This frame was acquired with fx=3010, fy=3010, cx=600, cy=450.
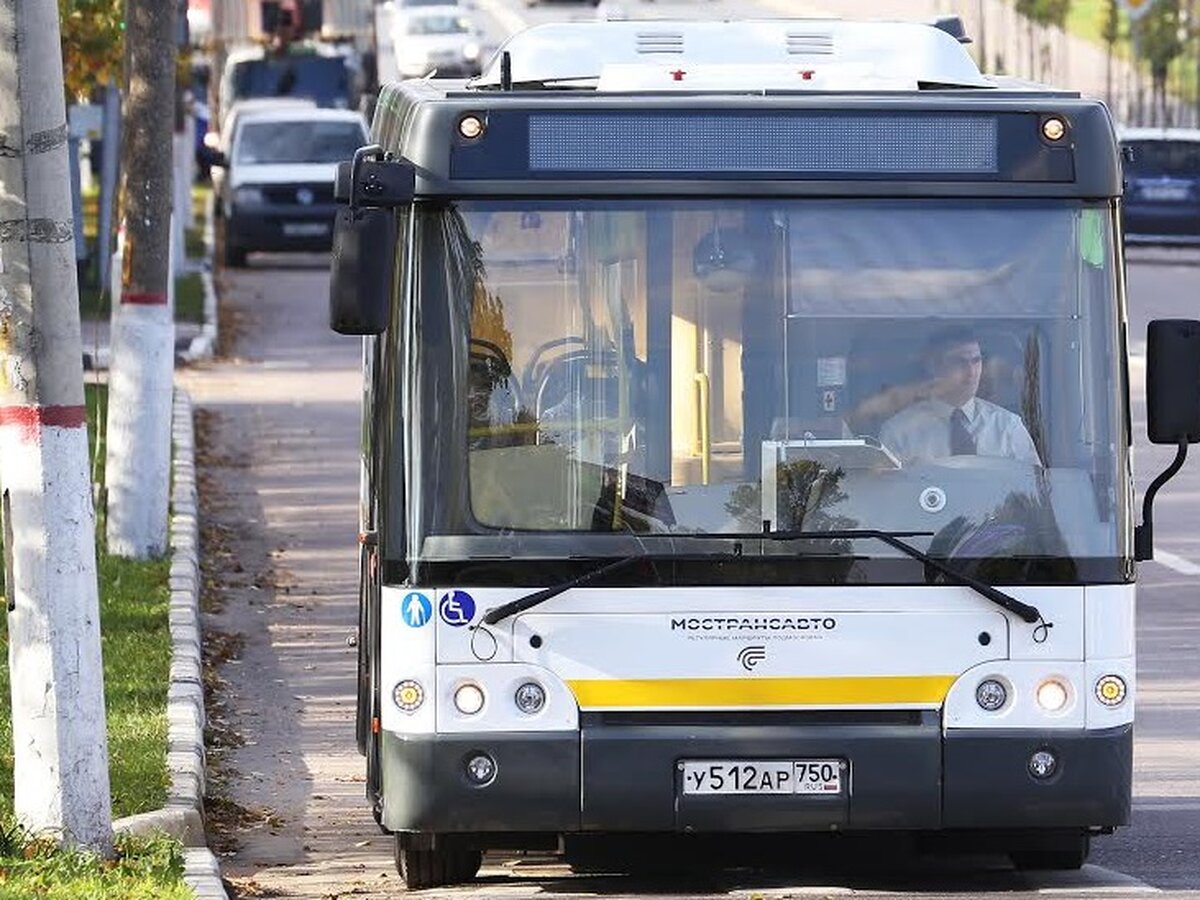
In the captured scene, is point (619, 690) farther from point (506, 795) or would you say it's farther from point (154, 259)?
point (154, 259)

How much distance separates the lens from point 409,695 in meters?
A: 8.54

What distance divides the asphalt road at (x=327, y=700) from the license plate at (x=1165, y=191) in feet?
46.6

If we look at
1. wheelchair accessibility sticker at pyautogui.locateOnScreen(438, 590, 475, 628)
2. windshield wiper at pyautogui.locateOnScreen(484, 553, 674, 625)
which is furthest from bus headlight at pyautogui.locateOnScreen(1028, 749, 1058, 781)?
wheelchair accessibility sticker at pyautogui.locateOnScreen(438, 590, 475, 628)

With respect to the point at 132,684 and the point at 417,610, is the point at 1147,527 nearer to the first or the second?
the point at 417,610

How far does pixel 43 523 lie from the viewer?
8.91 metres

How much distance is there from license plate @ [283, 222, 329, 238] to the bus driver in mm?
30847

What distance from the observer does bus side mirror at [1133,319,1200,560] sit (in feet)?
27.7

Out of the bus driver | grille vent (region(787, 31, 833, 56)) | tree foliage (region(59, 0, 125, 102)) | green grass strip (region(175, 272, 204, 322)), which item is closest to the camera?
the bus driver

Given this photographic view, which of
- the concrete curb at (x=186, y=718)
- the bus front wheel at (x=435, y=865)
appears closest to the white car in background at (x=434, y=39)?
the concrete curb at (x=186, y=718)

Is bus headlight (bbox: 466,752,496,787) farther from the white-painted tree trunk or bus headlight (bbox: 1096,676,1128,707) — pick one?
the white-painted tree trunk

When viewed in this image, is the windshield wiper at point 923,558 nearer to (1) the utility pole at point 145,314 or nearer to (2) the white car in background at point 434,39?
(1) the utility pole at point 145,314

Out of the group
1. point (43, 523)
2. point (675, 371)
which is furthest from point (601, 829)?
point (43, 523)

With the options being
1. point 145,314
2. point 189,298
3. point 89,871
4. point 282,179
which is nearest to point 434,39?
point 282,179

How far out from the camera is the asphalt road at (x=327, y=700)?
929 centimetres
